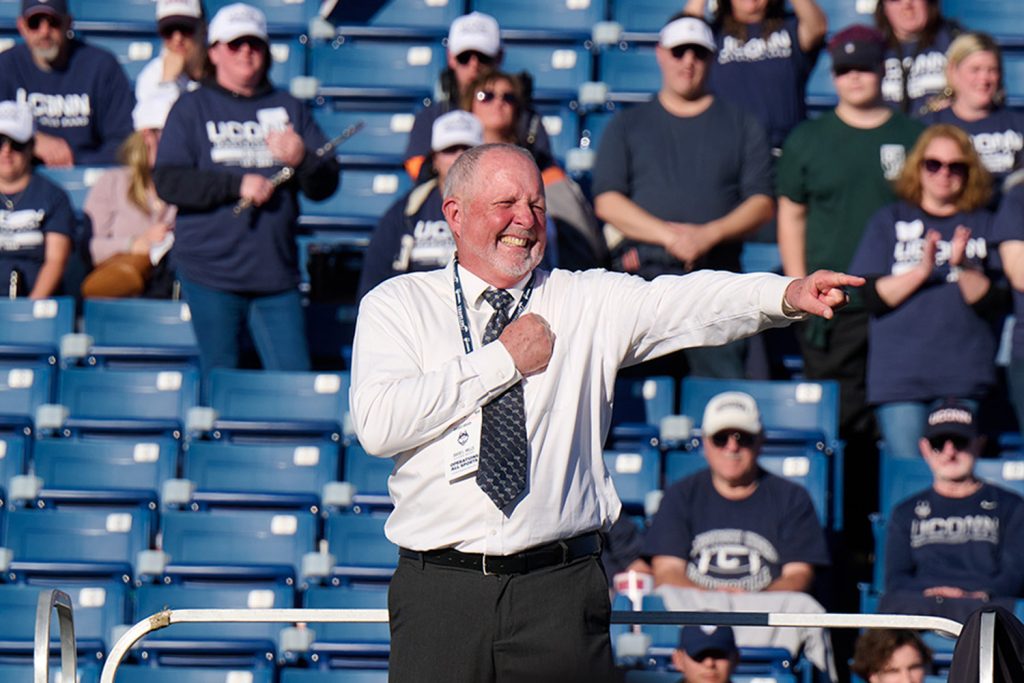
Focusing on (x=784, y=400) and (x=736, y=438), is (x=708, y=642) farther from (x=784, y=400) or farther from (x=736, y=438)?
(x=784, y=400)

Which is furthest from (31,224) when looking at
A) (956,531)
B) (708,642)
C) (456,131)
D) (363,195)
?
(956,531)

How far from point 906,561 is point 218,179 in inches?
134

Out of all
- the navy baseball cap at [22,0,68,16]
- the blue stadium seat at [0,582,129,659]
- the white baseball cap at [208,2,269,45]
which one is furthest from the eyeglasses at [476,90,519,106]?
the navy baseball cap at [22,0,68,16]

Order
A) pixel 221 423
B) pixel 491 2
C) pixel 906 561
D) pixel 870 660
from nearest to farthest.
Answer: pixel 870 660
pixel 906 561
pixel 221 423
pixel 491 2

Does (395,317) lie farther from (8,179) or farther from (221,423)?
(8,179)

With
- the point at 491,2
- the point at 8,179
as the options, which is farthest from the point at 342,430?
the point at 491,2

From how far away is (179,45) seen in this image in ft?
31.9

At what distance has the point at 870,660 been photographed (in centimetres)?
690

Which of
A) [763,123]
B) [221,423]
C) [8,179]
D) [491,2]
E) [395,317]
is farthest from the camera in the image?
[491,2]

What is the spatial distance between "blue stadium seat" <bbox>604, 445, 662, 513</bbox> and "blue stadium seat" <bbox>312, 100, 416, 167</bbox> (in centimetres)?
278

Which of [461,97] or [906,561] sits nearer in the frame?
[906,561]

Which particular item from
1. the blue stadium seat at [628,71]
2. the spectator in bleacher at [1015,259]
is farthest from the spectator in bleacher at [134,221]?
the spectator in bleacher at [1015,259]

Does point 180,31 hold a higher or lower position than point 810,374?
higher

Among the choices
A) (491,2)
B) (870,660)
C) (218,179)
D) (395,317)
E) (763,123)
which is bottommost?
(870,660)
